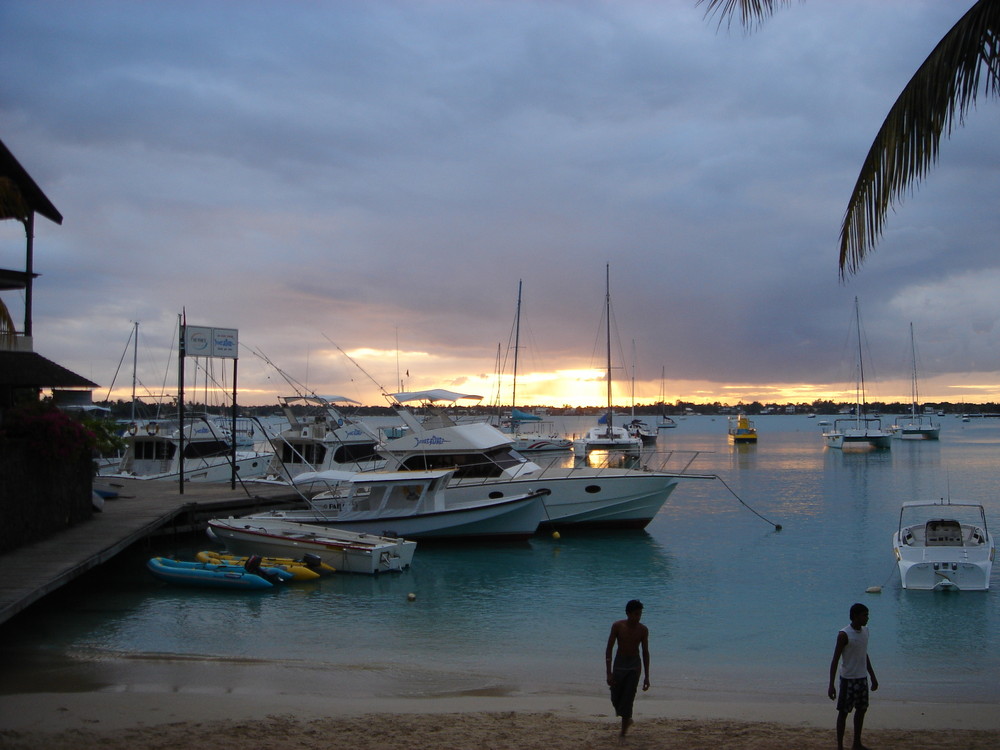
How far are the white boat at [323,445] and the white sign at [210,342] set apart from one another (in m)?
5.63

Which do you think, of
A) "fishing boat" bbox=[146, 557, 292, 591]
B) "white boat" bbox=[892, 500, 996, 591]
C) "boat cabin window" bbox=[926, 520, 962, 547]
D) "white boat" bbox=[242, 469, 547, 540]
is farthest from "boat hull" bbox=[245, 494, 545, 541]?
"boat cabin window" bbox=[926, 520, 962, 547]

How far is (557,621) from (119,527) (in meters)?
10.9

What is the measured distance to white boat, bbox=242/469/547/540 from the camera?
79.9 feet

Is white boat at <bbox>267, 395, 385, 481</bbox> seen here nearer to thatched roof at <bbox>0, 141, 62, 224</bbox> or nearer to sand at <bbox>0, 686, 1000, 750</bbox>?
thatched roof at <bbox>0, 141, 62, 224</bbox>

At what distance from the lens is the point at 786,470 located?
2474 inches

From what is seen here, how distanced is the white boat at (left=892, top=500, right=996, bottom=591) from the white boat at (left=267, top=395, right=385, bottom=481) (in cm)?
1987

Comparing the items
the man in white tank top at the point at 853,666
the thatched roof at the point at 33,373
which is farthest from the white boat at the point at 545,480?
the man in white tank top at the point at 853,666

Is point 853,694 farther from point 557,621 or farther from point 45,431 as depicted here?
point 45,431

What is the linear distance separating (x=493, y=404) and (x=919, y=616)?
183 feet

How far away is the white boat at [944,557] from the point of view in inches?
750

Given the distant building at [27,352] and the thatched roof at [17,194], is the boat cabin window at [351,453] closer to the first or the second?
the distant building at [27,352]

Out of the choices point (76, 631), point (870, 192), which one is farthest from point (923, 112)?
point (76, 631)

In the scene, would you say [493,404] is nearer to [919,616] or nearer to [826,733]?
[919,616]

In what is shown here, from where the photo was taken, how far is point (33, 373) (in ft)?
63.3
